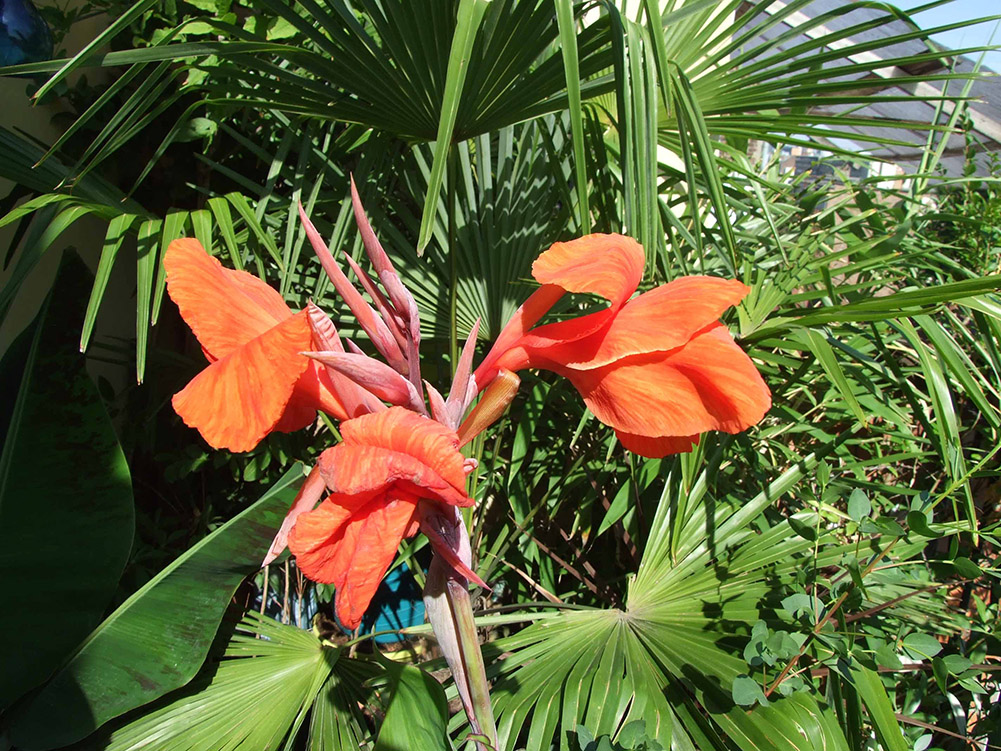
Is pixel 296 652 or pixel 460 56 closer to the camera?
pixel 460 56

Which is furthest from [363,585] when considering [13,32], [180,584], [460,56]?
[13,32]

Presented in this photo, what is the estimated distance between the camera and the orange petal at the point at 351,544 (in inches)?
22.7

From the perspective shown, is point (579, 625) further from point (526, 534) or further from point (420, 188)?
point (420, 188)

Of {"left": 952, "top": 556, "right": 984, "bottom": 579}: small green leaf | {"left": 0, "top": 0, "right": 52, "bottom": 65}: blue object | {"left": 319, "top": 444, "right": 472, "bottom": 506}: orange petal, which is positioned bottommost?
{"left": 952, "top": 556, "right": 984, "bottom": 579}: small green leaf

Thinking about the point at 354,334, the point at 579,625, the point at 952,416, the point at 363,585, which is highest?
the point at 354,334

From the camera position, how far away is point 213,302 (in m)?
0.67

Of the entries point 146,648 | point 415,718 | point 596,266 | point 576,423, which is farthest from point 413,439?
point 576,423

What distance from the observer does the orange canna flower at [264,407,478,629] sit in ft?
1.86

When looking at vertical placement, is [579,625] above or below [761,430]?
below

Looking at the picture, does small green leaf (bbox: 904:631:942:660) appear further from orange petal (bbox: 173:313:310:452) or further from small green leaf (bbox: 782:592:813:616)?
orange petal (bbox: 173:313:310:452)

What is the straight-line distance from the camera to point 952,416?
4.19 feet

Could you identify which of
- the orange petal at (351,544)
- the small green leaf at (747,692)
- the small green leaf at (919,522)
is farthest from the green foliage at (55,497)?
the small green leaf at (919,522)

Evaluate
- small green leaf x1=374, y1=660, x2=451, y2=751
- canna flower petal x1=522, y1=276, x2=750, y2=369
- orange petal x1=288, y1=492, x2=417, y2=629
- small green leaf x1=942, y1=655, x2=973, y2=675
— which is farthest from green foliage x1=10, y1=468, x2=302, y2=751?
small green leaf x1=942, y1=655, x2=973, y2=675

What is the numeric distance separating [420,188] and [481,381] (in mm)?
1007
